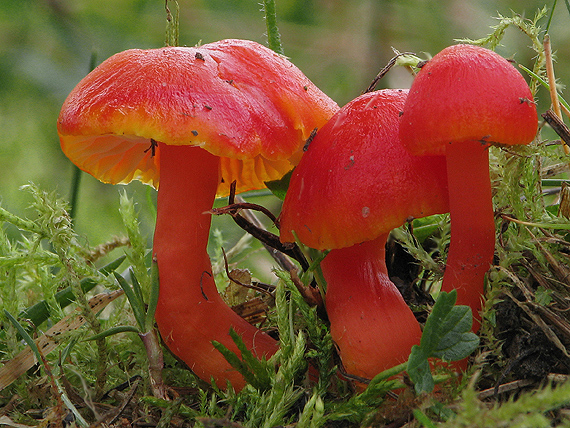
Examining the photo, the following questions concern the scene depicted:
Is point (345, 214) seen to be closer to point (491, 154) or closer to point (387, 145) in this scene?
point (387, 145)

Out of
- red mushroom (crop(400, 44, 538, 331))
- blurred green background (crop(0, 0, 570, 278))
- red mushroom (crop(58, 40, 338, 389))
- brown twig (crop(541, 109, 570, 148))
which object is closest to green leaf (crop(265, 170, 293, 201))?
red mushroom (crop(58, 40, 338, 389))

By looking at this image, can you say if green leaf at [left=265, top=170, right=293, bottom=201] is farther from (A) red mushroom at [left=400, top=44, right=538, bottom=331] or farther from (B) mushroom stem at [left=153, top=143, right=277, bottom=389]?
(A) red mushroom at [left=400, top=44, right=538, bottom=331]

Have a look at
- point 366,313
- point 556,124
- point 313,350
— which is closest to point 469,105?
point 556,124

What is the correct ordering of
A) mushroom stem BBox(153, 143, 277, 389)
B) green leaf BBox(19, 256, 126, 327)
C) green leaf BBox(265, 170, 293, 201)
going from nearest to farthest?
1. mushroom stem BBox(153, 143, 277, 389)
2. green leaf BBox(19, 256, 126, 327)
3. green leaf BBox(265, 170, 293, 201)

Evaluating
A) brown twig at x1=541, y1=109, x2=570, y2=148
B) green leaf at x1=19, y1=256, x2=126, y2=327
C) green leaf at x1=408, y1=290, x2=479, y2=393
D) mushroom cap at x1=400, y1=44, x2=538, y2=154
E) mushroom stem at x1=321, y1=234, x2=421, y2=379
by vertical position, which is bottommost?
green leaf at x1=19, y1=256, x2=126, y2=327

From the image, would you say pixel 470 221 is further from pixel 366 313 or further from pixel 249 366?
pixel 249 366

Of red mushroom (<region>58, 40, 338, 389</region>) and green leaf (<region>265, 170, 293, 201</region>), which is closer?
red mushroom (<region>58, 40, 338, 389</region>)

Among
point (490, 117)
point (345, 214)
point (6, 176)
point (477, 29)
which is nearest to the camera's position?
point (490, 117)

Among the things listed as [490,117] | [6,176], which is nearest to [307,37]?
[6,176]
